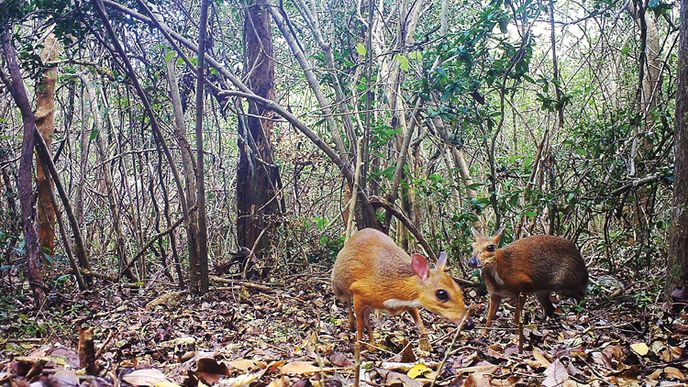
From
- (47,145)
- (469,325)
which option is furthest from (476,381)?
(47,145)

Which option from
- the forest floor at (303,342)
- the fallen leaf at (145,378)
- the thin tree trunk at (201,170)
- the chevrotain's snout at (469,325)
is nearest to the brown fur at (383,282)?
the forest floor at (303,342)

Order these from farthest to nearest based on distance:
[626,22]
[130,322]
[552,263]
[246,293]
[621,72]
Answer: [621,72]
[626,22]
[246,293]
[130,322]
[552,263]

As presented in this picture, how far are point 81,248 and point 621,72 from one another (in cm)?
706

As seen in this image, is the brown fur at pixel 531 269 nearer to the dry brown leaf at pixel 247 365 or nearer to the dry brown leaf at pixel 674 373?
the dry brown leaf at pixel 674 373

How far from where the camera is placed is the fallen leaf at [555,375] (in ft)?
8.89

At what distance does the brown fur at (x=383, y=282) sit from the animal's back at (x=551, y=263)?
1.31 meters

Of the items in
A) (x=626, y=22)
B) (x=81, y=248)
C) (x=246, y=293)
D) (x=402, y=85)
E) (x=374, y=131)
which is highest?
(x=626, y=22)

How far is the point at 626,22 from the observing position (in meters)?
7.89

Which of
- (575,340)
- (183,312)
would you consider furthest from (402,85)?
(575,340)

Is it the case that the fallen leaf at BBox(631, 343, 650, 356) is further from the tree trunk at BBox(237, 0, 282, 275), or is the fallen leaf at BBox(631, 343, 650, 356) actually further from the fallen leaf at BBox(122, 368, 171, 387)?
the tree trunk at BBox(237, 0, 282, 275)

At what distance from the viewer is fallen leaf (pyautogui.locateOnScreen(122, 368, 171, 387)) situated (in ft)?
7.72

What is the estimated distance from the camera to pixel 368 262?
13.6ft

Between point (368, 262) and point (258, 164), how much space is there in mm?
4233

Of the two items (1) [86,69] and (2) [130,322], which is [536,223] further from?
(1) [86,69]
